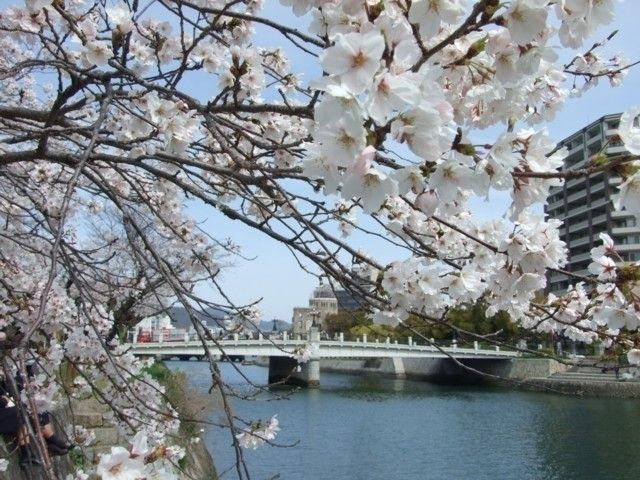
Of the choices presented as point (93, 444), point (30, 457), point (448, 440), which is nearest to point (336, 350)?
point (448, 440)

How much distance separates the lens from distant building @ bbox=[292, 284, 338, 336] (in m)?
3.95

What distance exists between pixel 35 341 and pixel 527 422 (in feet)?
49.2

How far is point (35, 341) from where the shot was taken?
9.21 feet

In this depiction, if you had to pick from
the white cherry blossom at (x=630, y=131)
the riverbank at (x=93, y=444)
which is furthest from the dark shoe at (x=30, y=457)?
the white cherry blossom at (x=630, y=131)

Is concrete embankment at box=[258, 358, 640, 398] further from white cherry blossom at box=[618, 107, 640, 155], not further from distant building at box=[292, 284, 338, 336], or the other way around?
white cherry blossom at box=[618, 107, 640, 155]

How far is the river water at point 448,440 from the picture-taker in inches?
416

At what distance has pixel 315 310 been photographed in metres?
9.09

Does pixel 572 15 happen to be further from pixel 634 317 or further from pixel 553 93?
pixel 634 317

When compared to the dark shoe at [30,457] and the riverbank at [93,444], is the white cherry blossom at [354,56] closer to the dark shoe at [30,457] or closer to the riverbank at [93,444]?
the dark shoe at [30,457]

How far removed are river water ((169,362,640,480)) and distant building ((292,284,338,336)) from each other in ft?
4.89

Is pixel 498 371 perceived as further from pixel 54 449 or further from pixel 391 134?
pixel 391 134

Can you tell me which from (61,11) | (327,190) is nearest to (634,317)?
(327,190)

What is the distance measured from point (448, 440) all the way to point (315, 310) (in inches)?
246

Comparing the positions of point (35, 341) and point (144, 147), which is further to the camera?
point (35, 341)
